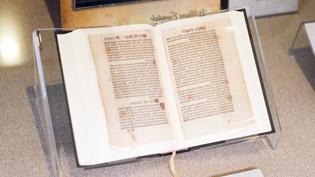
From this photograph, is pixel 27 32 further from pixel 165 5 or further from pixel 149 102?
pixel 149 102

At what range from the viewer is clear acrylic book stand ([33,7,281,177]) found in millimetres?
785

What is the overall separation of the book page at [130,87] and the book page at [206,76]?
0.12 feet

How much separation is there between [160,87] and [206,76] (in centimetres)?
9

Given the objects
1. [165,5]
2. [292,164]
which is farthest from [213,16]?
[292,164]

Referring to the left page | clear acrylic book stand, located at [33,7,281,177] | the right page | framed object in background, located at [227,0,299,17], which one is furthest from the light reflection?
framed object in background, located at [227,0,299,17]

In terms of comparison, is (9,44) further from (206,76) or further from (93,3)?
(206,76)

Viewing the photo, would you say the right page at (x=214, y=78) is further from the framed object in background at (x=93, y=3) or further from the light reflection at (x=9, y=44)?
the light reflection at (x=9, y=44)

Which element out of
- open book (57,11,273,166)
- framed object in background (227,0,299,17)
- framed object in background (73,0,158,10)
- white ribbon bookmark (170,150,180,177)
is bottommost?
white ribbon bookmark (170,150,180,177)

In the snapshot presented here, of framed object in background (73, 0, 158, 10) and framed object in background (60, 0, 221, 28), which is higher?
framed object in background (73, 0, 158, 10)

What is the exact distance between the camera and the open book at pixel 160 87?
77cm

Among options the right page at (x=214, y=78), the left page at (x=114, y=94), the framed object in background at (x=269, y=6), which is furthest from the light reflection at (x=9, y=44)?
the framed object in background at (x=269, y=6)

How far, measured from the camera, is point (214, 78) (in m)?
0.82

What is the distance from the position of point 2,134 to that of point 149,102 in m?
0.30

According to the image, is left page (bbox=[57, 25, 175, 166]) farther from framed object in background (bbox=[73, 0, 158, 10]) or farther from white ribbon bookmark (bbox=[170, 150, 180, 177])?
framed object in background (bbox=[73, 0, 158, 10])
